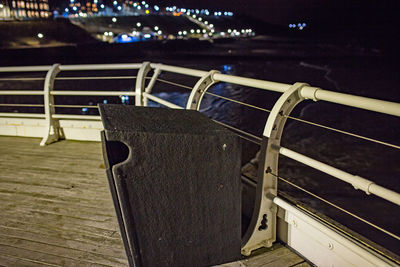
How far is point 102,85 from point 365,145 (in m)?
21.2

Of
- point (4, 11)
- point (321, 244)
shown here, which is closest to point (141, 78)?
point (321, 244)

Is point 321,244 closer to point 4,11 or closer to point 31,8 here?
point 4,11

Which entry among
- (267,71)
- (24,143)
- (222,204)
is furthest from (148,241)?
(267,71)

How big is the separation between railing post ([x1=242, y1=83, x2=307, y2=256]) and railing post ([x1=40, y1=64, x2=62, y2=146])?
4.23m

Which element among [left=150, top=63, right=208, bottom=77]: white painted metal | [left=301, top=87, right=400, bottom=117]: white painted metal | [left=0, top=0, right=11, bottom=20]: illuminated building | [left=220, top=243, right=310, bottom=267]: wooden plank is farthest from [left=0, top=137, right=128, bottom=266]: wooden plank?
[left=0, top=0, right=11, bottom=20]: illuminated building

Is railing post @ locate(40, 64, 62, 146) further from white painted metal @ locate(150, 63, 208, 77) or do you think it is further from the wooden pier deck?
white painted metal @ locate(150, 63, 208, 77)

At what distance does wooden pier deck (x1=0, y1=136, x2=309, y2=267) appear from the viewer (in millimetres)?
2645

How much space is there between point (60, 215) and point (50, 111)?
9.35ft

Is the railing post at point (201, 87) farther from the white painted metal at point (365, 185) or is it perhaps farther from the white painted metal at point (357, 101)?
the white painted metal at point (365, 185)

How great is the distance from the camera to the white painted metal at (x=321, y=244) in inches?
79.8

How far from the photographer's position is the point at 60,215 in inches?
131

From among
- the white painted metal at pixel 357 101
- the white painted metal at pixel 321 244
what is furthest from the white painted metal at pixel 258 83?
the white painted metal at pixel 321 244

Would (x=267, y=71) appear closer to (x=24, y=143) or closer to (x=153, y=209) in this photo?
(x=24, y=143)

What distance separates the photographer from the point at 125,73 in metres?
38.9
